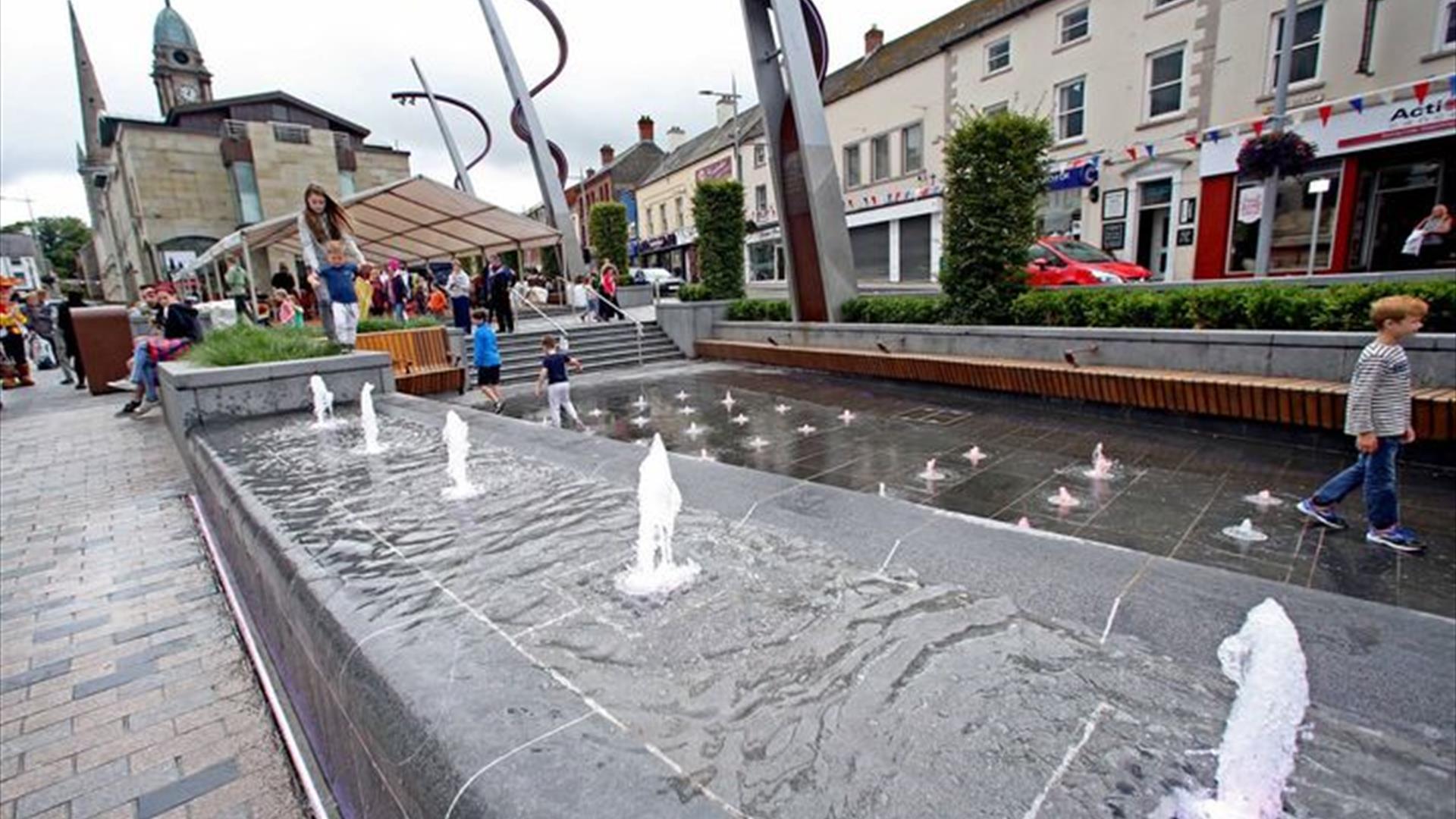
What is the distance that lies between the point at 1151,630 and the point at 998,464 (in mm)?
4588

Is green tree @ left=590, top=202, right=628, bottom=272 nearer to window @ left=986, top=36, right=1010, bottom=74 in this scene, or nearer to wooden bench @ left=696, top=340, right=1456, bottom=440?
window @ left=986, top=36, right=1010, bottom=74

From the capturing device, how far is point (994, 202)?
1008 centimetres

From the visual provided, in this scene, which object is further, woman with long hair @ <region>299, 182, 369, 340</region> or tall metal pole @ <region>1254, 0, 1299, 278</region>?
tall metal pole @ <region>1254, 0, 1299, 278</region>

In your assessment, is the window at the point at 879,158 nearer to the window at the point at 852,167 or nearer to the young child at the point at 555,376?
the window at the point at 852,167

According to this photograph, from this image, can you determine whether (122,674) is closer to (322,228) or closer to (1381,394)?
(322,228)

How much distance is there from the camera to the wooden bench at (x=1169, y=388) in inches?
224

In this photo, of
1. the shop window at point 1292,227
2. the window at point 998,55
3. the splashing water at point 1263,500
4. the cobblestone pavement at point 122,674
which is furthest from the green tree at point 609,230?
the splashing water at point 1263,500

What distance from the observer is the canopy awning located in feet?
48.0

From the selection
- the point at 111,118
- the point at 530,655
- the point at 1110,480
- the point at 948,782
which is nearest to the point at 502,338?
the point at 1110,480

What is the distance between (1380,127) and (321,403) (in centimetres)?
1955

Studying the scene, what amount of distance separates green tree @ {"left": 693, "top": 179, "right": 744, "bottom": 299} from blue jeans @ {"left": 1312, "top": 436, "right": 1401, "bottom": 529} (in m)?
13.9

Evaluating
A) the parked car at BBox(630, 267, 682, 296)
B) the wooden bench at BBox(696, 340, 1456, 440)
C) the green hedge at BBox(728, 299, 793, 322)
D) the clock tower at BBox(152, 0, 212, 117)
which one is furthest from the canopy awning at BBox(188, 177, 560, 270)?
the clock tower at BBox(152, 0, 212, 117)

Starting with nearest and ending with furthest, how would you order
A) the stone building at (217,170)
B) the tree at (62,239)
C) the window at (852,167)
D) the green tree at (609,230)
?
the green tree at (609,230) < the window at (852,167) < the stone building at (217,170) < the tree at (62,239)

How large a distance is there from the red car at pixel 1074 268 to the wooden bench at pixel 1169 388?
4.14 metres
